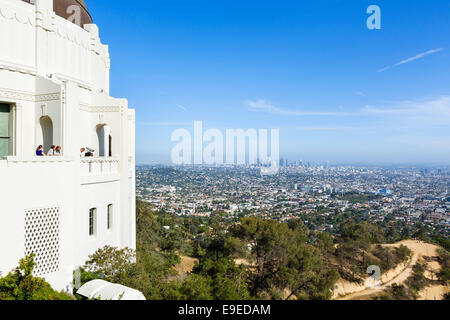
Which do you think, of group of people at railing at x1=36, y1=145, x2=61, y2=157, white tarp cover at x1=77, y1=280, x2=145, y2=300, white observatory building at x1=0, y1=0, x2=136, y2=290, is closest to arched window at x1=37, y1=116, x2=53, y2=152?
white observatory building at x1=0, y1=0, x2=136, y2=290

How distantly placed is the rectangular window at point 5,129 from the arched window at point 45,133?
3.82ft

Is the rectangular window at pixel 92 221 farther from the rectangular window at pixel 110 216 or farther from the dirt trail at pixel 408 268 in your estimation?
the dirt trail at pixel 408 268

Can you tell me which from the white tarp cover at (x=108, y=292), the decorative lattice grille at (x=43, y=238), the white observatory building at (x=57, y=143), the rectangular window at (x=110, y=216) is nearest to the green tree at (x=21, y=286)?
the white tarp cover at (x=108, y=292)

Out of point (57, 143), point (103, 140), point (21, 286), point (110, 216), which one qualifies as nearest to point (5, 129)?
point (57, 143)

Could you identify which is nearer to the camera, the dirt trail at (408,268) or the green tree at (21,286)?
the green tree at (21,286)

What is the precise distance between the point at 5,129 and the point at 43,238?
5444 mm

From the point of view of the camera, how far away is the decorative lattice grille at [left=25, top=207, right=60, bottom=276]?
8.77 meters

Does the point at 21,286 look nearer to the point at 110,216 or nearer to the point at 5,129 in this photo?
the point at 110,216

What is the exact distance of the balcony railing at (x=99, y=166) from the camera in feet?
36.9

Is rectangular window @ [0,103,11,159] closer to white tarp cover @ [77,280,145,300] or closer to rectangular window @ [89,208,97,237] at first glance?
rectangular window @ [89,208,97,237]

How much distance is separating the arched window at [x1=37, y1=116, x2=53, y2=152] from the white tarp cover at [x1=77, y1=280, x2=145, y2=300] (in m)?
6.47

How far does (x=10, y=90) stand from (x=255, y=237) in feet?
52.3

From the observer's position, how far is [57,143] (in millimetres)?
10484
